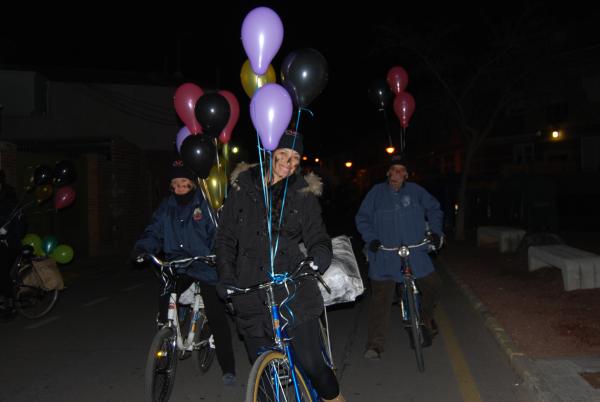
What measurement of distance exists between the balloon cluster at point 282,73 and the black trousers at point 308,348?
122 centimetres

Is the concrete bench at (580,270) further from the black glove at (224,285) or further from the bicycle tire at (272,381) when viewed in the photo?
the black glove at (224,285)

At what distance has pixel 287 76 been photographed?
4.23m

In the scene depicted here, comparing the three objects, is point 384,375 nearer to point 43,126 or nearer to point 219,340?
point 219,340

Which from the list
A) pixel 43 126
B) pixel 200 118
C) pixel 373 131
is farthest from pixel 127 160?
pixel 373 131

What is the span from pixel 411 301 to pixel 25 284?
5.42 meters

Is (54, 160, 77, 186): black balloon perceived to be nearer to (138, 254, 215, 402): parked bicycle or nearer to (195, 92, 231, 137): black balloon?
(195, 92, 231, 137): black balloon

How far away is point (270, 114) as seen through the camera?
3.78 m

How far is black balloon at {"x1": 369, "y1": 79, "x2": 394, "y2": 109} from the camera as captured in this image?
851 cm

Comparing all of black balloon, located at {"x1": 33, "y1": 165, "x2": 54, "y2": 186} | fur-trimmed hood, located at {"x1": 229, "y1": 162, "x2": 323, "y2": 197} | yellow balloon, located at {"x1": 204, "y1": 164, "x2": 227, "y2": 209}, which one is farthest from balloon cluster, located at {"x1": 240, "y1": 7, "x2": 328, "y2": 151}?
black balloon, located at {"x1": 33, "y1": 165, "x2": 54, "y2": 186}

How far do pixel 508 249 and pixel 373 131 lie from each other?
4111cm

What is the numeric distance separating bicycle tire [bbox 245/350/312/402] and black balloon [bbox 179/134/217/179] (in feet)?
7.80

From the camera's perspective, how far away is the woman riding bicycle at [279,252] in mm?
3355

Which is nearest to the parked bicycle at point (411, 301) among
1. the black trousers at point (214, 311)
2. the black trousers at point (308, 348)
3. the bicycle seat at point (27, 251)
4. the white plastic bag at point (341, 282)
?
the white plastic bag at point (341, 282)

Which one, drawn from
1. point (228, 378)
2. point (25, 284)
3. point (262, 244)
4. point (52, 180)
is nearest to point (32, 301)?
point (25, 284)
